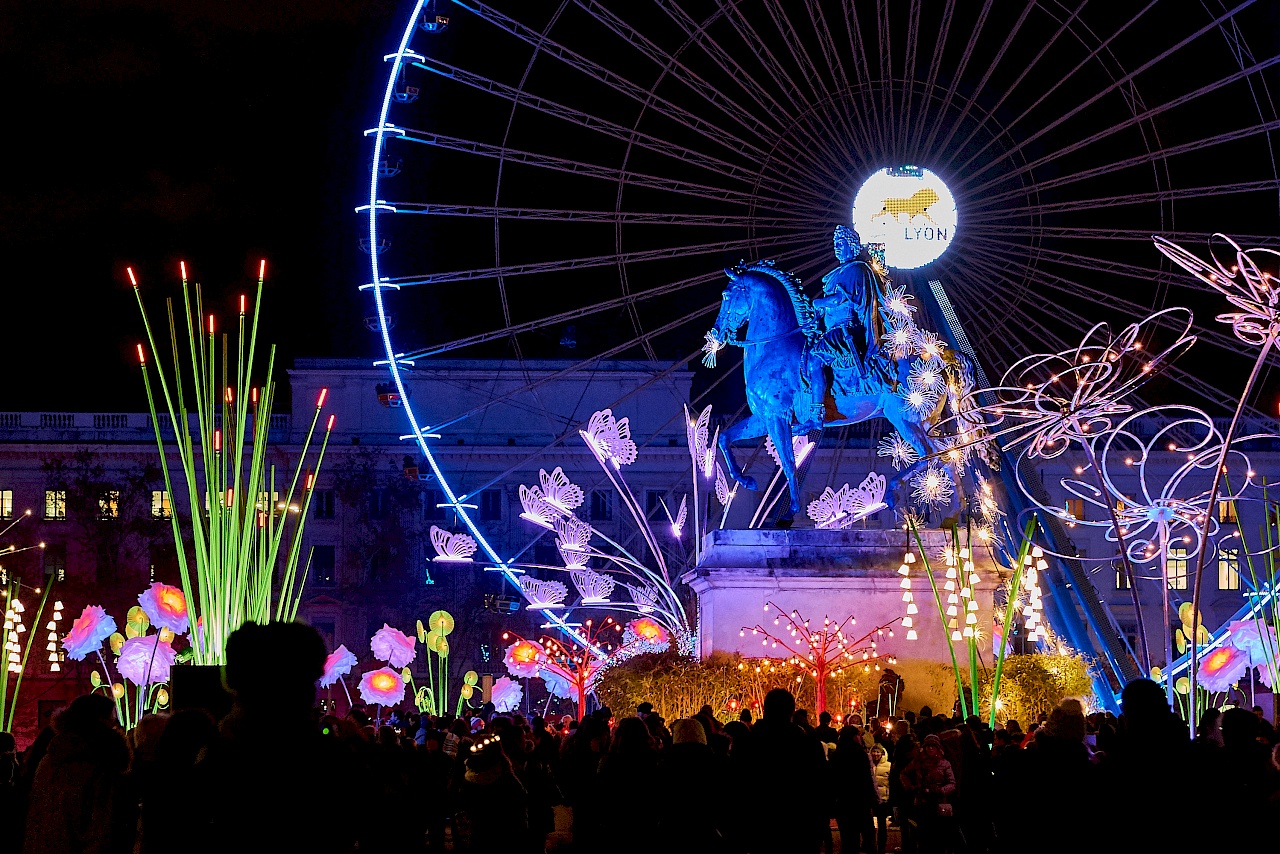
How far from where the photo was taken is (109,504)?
61.7 m

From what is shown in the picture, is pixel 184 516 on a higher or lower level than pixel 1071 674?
higher

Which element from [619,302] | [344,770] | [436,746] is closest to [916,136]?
[619,302]

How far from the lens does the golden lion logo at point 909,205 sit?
23828 mm

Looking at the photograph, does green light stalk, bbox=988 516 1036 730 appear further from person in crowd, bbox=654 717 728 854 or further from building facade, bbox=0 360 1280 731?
building facade, bbox=0 360 1280 731

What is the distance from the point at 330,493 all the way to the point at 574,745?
5189cm

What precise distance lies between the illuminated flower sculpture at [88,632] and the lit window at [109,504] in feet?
117

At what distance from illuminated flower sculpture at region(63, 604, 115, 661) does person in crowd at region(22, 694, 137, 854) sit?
18.6 metres

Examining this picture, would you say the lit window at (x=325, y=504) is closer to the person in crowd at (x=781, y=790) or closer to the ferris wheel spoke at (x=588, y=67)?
the ferris wheel spoke at (x=588, y=67)

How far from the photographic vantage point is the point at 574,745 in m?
12.7

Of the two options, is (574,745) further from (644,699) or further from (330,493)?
(330,493)

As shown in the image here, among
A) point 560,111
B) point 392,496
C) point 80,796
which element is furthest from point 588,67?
point 392,496

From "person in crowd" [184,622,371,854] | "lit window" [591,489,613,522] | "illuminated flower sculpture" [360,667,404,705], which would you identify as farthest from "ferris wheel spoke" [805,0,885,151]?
"lit window" [591,489,613,522]

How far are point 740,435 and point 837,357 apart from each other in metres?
1.79

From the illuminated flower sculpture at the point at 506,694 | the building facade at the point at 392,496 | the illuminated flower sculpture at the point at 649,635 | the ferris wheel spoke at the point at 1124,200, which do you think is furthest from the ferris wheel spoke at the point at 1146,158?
the building facade at the point at 392,496
